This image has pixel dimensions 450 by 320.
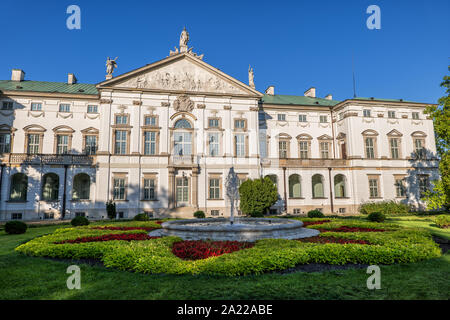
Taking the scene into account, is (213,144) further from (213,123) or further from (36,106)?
(36,106)

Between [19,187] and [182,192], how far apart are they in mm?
16846

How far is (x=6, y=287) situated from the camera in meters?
6.55

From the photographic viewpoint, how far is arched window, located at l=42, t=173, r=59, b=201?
29.3 m

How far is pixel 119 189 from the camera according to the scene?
28.1 meters

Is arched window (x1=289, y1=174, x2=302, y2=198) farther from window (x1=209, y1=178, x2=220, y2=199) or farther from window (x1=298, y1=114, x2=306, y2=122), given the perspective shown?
window (x1=209, y1=178, x2=220, y2=199)

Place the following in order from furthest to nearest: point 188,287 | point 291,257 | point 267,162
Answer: point 267,162 < point 291,257 < point 188,287

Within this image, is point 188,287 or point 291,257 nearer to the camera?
point 188,287

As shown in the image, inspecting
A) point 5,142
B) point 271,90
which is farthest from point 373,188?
point 5,142

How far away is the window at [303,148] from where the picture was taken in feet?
119

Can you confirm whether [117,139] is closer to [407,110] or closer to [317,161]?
[317,161]

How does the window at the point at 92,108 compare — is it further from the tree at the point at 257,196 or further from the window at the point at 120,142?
the tree at the point at 257,196

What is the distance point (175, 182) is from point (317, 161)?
1720 centimetres

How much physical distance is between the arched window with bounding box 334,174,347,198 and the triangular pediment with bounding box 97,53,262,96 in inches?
599
